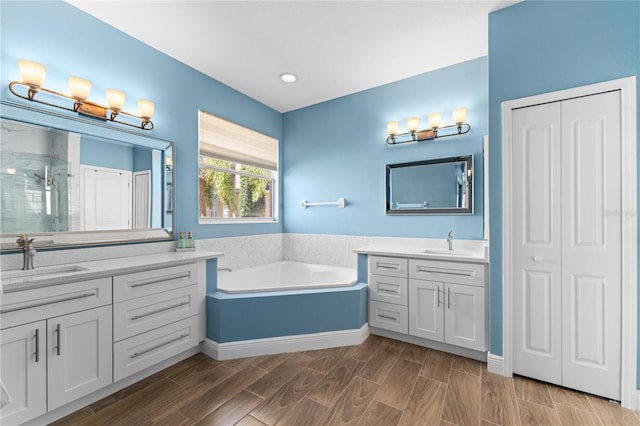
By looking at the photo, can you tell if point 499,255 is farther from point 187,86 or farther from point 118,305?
point 187,86

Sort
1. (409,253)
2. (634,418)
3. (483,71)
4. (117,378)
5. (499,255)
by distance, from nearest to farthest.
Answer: (634,418)
(117,378)
(499,255)
(409,253)
(483,71)

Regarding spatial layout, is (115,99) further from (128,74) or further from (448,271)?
(448,271)

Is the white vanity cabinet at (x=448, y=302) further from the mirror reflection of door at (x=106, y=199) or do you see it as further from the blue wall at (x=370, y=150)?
the mirror reflection of door at (x=106, y=199)

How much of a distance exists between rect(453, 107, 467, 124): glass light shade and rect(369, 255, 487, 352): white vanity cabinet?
138 cm

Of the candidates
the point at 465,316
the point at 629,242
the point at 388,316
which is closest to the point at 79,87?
the point at 388,316

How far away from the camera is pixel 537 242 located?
2014mm

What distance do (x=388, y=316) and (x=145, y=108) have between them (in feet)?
9.30

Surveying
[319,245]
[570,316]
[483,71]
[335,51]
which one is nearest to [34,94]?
[335,51]

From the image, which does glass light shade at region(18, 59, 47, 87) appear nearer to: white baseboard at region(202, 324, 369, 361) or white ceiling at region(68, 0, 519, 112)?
white ceiling at region(68, 0, 519, 112)

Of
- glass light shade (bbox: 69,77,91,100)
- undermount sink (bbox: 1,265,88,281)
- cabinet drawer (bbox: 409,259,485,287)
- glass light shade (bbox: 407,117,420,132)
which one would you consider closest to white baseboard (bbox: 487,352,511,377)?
cabinet drawer (bbox: 409,259,485,287)

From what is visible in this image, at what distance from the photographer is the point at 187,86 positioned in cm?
285

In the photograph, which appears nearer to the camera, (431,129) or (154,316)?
(154,316)

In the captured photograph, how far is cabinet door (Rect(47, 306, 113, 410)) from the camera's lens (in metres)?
1.59

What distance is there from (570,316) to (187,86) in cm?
370
